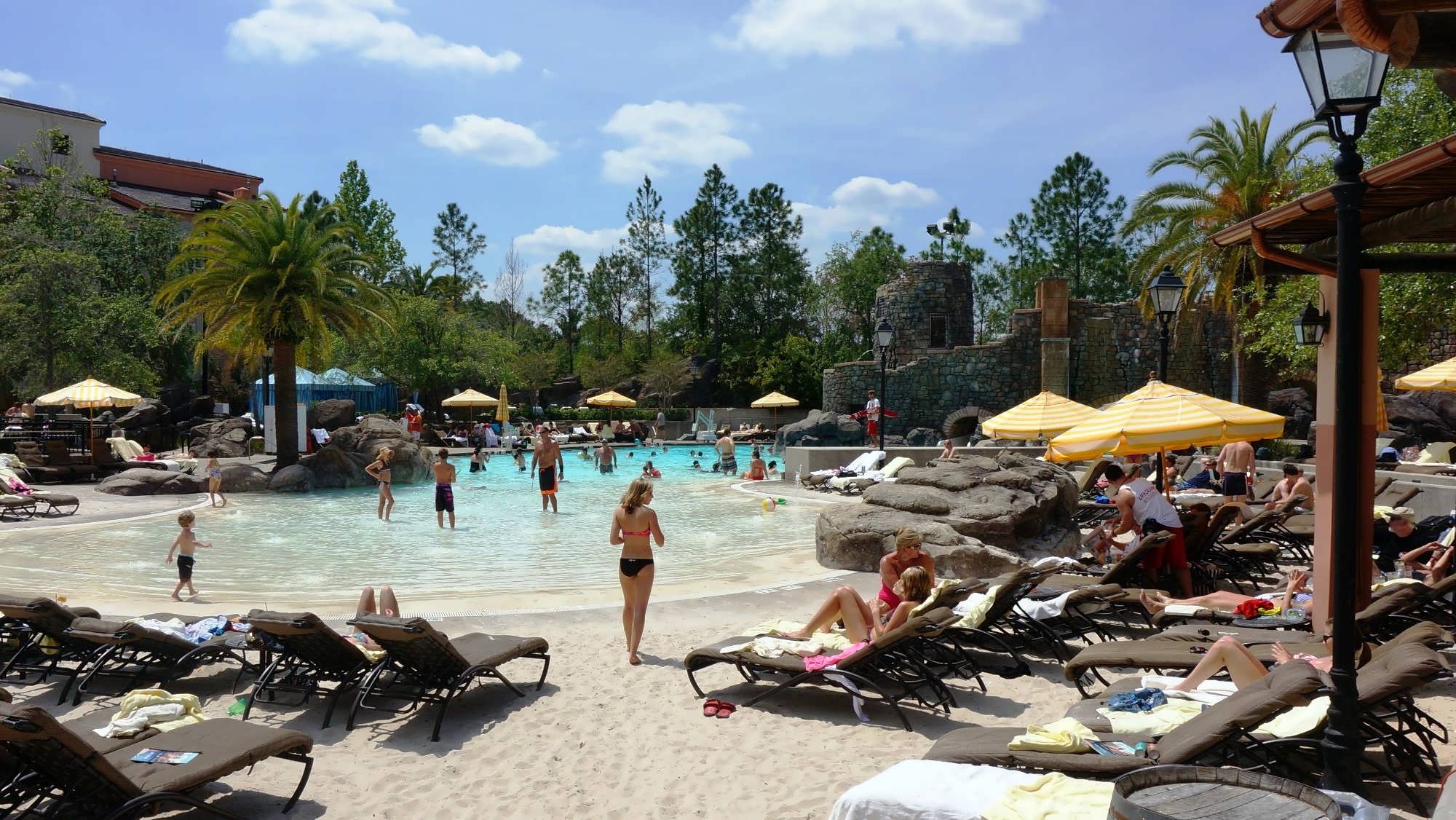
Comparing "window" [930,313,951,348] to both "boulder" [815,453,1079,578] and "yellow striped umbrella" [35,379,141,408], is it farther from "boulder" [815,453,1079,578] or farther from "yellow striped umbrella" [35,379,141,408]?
"yellow striped umbrella" [35,379,141,408]

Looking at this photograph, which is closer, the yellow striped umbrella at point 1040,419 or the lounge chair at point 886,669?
the lounge chair at point 886,669

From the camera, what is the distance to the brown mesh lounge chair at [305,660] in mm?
5652

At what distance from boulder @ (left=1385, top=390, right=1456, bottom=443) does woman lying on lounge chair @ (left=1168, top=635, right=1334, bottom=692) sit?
890 inches

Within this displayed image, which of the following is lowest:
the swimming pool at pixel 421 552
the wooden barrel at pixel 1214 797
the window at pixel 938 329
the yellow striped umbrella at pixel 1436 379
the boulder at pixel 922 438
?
the swimming pool at pixel 421 552

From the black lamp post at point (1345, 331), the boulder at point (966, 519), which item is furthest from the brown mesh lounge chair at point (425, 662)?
the boulder at point (966, 519)

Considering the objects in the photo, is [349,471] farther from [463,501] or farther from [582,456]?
[582,456]

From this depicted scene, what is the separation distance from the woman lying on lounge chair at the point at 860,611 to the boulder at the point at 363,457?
58.5 ft

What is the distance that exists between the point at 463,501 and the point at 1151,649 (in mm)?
16001

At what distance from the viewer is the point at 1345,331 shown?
12.3 ft

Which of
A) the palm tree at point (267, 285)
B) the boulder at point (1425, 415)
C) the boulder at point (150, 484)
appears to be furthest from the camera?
the boulder at point (1425, 415)

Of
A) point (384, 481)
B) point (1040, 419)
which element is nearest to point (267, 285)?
point (384, 481)

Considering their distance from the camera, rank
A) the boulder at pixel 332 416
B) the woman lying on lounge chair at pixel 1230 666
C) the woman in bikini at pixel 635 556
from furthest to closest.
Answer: the boulder at pixel 332 416 → the woman in bikini at pixel 635 556 → the woman lying on lounge chair at pixel 1230 666

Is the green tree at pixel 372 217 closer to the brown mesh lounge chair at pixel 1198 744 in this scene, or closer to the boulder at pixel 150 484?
the boulder at pixel 150 484

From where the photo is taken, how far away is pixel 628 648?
729 cm
